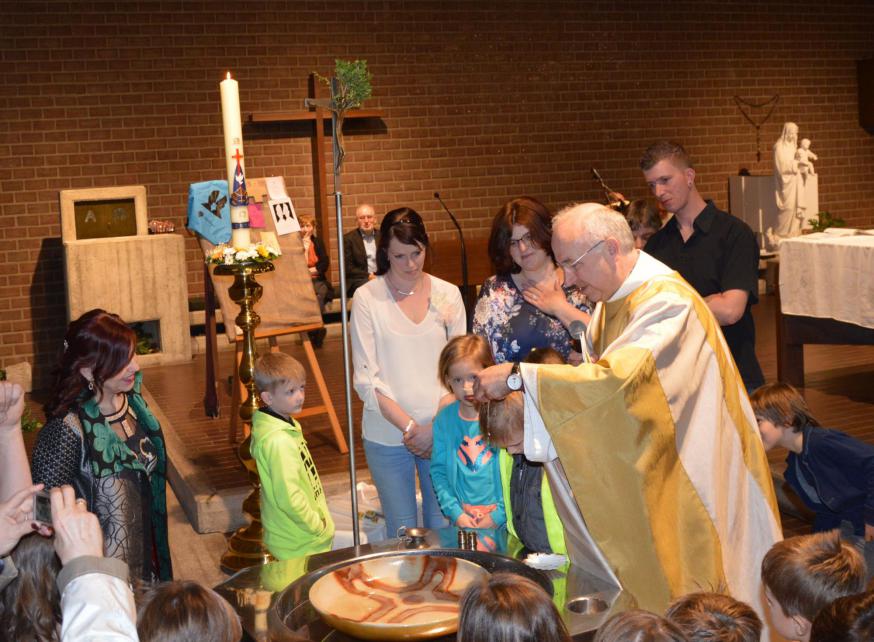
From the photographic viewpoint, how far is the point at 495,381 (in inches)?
109

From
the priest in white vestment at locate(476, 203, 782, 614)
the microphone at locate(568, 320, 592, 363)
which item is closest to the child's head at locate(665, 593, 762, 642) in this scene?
the priest in white vestment at locate(476, 203, 782, 614)

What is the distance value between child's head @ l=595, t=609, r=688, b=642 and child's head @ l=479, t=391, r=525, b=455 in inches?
45.4

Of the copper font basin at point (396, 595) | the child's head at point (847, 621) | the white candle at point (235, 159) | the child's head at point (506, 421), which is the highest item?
the white candle at point (235, 159)

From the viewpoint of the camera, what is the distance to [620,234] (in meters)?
2.98

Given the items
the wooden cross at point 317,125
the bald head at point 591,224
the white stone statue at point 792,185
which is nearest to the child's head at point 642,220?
the bald head at point 591,224

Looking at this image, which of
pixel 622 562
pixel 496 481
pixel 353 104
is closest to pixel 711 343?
pixel 622 562

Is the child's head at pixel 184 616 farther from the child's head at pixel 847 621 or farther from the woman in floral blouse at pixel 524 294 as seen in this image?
the woman in floral blouse at pixel 524 294

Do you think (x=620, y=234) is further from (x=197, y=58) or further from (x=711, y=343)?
(x=197, y=58)

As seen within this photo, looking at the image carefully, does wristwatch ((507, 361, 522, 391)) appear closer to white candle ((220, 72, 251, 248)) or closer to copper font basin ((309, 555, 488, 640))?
copper font basin ((309, 555, 488, 640))

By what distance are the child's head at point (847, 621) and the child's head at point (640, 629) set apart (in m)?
0.25

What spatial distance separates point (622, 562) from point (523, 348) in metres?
1.23

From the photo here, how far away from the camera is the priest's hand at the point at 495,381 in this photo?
2768 mm

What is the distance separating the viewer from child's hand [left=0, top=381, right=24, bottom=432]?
2.81m

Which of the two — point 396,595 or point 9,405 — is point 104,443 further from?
point 396,595
